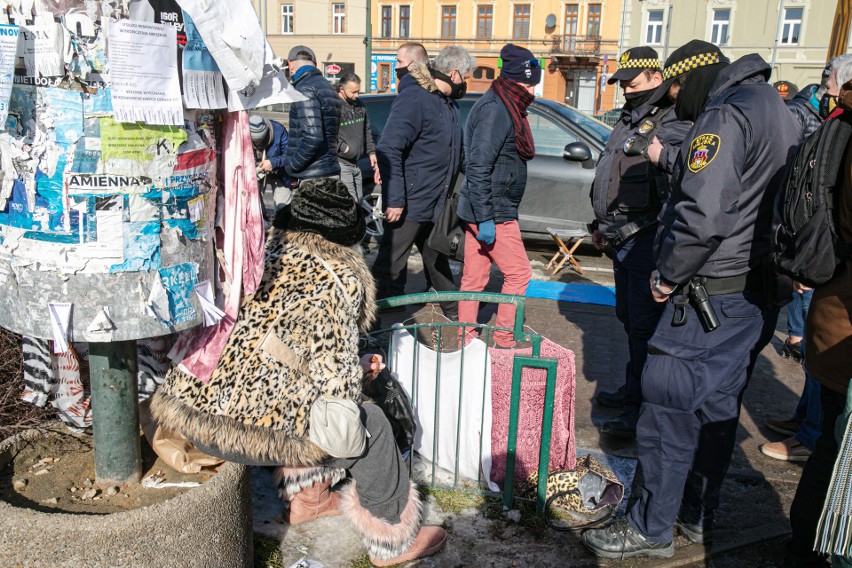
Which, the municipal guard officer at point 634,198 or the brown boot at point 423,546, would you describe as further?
the municipal guard officer at point 634,198

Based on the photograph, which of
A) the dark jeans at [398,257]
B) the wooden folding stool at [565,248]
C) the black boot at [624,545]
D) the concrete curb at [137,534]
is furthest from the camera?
the wooden folding stool at [565,248]

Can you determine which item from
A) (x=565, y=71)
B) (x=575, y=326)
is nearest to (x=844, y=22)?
(x=575, y=326)

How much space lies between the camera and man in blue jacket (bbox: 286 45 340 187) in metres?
5.87

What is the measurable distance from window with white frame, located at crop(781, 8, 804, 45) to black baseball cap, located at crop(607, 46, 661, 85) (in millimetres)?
45319

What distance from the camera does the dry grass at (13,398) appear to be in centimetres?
291

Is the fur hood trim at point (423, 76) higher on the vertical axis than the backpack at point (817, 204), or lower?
higher

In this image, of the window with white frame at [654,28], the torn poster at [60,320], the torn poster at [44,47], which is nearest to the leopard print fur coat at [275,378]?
the torn poster at [60,320]

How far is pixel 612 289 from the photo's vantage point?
751 cm

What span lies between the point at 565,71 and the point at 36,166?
174 feet

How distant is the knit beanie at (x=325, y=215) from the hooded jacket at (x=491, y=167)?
210 cm

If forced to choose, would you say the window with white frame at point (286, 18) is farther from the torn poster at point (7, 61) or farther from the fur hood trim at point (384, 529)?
the torn poster at point (7, 61)

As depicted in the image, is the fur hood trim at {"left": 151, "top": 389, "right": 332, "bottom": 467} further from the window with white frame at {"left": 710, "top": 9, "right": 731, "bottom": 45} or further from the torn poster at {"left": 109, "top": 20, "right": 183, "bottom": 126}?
the window with white frame at {"left": 710, "top": 9, "right": 731, "bottom": 45}

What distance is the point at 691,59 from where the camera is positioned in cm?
353

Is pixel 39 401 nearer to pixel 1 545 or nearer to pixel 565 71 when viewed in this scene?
pixel 1 545
